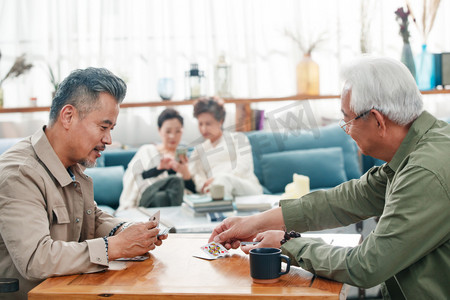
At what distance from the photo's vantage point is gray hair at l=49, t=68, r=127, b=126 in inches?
70.4

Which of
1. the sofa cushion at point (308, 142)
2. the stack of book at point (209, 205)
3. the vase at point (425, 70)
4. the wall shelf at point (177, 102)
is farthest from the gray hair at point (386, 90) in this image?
the vase at point (425, 70)

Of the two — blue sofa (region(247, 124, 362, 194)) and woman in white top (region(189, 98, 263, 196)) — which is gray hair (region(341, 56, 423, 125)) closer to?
woman in white top (region(189, 98, 263, 196))

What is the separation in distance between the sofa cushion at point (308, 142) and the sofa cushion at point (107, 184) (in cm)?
110

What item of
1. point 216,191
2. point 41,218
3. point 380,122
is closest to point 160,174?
point 216,191

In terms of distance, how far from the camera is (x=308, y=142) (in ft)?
15.0

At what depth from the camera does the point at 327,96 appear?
487cm

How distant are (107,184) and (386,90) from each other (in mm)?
2900

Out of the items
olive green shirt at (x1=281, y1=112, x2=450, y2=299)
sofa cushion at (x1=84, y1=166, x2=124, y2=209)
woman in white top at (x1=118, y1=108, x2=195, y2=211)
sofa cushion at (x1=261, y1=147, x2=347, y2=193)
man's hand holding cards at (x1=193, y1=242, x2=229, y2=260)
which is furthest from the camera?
sofa cushion at (x1=261, y1=147, x2=347, y2=193)

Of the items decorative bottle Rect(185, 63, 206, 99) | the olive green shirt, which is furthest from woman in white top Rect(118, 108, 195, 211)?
the olive green shirt

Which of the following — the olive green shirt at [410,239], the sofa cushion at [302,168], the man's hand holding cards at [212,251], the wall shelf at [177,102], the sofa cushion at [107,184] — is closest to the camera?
the olive green shirt at [410,239]

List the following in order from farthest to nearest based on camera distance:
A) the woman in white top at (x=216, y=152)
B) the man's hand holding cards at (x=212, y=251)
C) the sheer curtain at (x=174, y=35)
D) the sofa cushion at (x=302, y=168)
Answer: the sheer curtain at (x=174, y=35) < the sofa cushion at (x=302, y=168) < the woman in white top at (x=216, y=152) < the man's hand holding cards at (x=212, y=251)

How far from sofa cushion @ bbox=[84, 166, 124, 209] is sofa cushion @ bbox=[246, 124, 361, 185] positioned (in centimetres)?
110

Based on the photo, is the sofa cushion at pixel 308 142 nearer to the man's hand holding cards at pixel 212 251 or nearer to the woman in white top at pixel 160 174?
the woman in white top at pixel 160 174

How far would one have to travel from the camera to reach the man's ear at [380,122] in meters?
1.57
